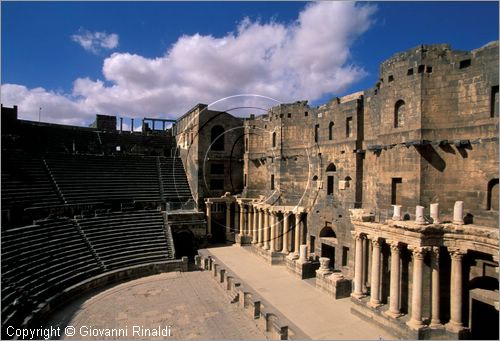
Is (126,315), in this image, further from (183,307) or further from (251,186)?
(251,186)

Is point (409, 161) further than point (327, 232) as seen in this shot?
No

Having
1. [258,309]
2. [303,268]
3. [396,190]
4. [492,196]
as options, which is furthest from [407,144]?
[258,309]

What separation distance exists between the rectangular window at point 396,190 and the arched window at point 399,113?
247cm

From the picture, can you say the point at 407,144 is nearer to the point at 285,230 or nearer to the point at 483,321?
the point at 483,321

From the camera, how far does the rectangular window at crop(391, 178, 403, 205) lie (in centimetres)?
1352

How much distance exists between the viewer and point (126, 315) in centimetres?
1364

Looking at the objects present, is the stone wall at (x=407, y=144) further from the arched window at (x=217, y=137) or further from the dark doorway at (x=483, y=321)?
Result: the arched window at (x=217, y=137)

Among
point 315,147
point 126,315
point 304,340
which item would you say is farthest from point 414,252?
point 126,315

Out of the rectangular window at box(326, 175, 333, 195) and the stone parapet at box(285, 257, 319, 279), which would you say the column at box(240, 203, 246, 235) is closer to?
the stone parapet at box(285, 257, 319, 279)

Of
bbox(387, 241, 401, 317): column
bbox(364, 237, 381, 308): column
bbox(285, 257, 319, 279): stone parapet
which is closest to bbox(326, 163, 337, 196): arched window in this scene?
bbox(285, 257, 319, 279): stone parapet

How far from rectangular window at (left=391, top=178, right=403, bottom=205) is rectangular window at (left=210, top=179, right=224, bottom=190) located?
17043 mm

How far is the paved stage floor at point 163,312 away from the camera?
12516 mm

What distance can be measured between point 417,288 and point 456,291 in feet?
4.23

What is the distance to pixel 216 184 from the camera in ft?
91.9
